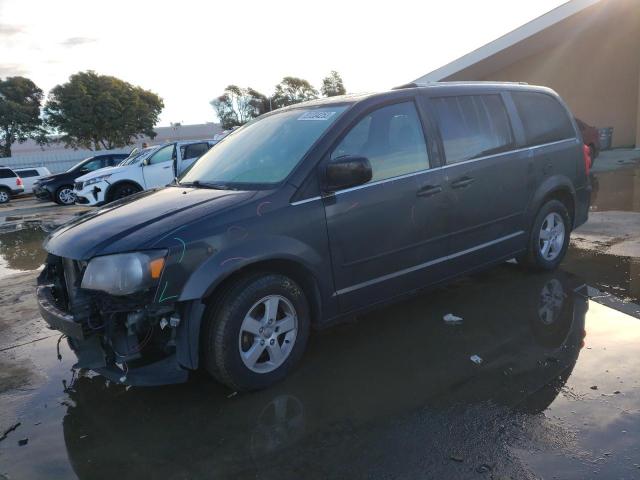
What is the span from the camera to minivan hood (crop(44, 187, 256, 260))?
3.05 meters

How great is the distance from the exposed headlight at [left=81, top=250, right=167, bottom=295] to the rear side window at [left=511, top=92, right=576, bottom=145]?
12.0ft

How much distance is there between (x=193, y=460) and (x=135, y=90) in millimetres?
52202

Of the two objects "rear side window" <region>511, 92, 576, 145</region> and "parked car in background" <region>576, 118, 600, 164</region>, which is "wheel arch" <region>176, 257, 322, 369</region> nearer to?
"rear side window" <region>511, 92, 576, 145</region>

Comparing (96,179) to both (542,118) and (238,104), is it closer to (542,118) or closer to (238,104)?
(542,118)

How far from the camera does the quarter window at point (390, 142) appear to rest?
3.77 m

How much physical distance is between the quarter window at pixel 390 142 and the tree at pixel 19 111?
156ft

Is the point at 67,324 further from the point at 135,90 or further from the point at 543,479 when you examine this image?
the point at 135,90

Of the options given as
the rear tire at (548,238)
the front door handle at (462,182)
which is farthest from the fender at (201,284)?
the rear tire at (548,238)

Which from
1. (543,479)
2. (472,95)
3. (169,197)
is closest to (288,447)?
(543,479)

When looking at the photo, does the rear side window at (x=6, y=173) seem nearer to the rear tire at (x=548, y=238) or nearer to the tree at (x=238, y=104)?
the rear tire at (x=548, y=238)

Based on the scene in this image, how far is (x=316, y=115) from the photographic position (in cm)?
395

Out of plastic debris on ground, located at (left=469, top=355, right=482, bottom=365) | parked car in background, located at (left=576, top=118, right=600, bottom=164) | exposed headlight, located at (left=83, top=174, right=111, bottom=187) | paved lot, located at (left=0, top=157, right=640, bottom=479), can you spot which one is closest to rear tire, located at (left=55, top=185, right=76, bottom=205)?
exposed headlight, located at (left=83, top=174, right=111, bottom=187)

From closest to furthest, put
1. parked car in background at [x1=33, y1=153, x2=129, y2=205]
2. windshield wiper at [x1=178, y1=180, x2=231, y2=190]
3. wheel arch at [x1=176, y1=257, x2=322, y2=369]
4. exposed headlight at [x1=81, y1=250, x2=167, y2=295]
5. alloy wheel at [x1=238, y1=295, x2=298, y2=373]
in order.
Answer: exposed headlight at [x1=81, y1=250, x2=167, y2=295] < wheel arch at [x1=176, y1=257, x2=322, y2=369] < alloy wheel at [x1=238, y1=295, x2=298, y2=373] < windshield wiper at [x1=178, y1=180, x2=231, y2=190] < parked car in background at [x1=33, y1=153, x2=129, y2=205]

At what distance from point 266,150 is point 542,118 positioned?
9.57 ft
